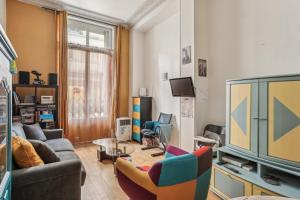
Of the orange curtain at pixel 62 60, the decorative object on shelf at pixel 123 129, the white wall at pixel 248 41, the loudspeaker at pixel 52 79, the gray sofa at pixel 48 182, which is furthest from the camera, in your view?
the decorative object on shelf at pixel 123 129

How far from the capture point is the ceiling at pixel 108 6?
4121 mm

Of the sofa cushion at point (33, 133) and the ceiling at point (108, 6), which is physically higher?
the ceiling at point (108, 6)

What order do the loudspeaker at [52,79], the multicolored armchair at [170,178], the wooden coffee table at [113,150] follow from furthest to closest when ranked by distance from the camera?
the loudspeaker at [52,79], the wooden coffee table at [113,150], the multicolored armchair at [170,178]

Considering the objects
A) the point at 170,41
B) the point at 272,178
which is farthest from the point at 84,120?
the point at 272,178

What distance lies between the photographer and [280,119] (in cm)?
172

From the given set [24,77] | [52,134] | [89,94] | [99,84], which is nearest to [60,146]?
[52,134]

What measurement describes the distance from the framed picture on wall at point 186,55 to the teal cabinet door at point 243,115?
1198 mm

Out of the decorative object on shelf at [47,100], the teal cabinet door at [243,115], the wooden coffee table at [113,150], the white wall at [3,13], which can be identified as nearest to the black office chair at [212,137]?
the teal cabinet door at [243,115]

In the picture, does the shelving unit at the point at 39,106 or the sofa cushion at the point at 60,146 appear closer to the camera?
the sofa cushion at the point at 60,146

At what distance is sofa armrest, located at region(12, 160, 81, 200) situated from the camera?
153cm

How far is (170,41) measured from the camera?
4.37 metres

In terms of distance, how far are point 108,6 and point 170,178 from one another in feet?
14.3

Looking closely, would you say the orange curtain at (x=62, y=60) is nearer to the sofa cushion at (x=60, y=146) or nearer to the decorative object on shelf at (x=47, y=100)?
the decorative object on shelf at (x=47, y=100)

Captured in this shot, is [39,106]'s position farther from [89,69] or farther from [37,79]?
[89,69]
